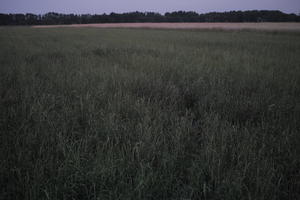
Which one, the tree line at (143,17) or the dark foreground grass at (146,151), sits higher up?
the tree line at (143,17)

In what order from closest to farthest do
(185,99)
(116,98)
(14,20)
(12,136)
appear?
(12,136), (116,98), (185,99), (14,20)

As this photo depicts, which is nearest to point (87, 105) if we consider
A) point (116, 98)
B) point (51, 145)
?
point (116, 98)

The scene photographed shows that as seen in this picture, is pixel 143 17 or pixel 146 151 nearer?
pixel 146 151

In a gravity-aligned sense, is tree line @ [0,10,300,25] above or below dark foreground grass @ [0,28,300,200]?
above

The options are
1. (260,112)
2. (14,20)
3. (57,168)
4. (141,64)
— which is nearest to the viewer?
(57,168)

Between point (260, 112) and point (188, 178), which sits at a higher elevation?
point (260, 112)

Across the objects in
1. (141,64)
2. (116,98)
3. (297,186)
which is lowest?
(297,186)

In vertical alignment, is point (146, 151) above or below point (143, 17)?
below

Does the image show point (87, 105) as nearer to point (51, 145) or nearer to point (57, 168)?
point (51, 145)

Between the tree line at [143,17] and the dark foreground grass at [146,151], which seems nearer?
the dark foreground grass at [146,151]

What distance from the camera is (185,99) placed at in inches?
116

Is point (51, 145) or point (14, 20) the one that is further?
point (14, 20)

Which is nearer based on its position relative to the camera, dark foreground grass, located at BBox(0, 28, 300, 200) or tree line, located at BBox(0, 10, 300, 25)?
dark foreground grass, located at BBox(0, 28, 300, 200)

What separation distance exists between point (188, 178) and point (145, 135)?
1.90 feet
